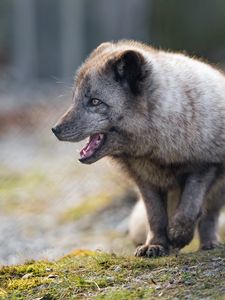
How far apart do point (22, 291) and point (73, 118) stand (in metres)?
1.22

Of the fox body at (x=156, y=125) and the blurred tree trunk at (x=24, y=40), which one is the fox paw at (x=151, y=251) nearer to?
the fox body at (x=156, y=125)

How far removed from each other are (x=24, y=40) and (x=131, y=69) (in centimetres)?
1143

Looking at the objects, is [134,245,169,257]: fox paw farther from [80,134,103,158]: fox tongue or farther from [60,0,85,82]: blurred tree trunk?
[60,0,85,82]: blurred tree trunk

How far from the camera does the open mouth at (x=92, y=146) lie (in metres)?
5.47

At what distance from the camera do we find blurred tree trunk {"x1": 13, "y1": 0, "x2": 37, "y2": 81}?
16344 millimetres

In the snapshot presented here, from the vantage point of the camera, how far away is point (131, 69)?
5.45 metres

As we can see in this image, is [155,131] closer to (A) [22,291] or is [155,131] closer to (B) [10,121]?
(A) [22,291]

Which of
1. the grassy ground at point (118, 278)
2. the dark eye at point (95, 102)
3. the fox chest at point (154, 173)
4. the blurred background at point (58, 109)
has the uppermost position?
the blurred background at point (58, 109)

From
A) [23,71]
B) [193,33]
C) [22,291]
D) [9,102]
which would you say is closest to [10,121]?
[9,102]

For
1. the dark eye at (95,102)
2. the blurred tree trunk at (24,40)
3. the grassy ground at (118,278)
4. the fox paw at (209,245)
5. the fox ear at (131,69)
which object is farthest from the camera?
the blurred tree trunk at (24,40)

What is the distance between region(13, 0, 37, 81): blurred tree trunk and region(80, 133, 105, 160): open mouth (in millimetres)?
11137

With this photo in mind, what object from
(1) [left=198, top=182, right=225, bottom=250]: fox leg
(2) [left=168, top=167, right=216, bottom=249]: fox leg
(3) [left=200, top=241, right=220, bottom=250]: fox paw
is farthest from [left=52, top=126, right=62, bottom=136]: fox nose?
(3) [left=200, top=241, right=220, bottom=250]: fox paw

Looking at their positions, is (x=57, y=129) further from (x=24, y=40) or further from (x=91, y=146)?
(x=24, y=40)

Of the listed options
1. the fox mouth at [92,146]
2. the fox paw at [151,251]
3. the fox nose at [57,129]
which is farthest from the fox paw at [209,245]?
the fox nose at [57,129]
